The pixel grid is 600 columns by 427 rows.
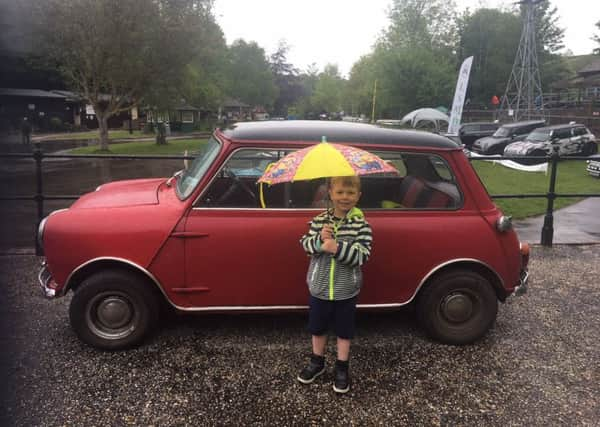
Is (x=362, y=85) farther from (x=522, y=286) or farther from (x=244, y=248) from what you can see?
(x=244, y=248)

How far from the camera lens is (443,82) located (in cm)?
4344

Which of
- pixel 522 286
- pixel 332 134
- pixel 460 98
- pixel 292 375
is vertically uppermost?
pixel 460 98

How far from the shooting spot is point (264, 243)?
11.8 feet

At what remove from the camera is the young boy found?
300cm

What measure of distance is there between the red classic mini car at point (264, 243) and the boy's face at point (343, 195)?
67cm

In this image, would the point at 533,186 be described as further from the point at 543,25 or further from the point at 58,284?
the point at 543,25

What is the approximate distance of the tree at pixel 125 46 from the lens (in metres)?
22.3

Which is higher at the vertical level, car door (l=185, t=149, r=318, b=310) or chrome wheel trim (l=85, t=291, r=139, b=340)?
car door (l=185, t=149, r=318, b=310)

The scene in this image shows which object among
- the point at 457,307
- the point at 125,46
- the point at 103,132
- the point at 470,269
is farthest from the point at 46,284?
the point at 103,132

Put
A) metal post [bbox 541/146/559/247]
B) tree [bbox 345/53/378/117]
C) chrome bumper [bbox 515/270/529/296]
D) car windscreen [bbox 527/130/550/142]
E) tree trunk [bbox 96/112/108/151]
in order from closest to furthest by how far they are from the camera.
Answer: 1. chrome bumper [bbox 515/270/529/296]
2. metal post [bbox 541/146/559/247]
3. car windscreen [bbox 527/130/550/142]
4. tree trunk [bbox 96/112/108/151]
5. tree [bbox 345/53/378/117]

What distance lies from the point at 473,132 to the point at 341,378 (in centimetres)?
2833

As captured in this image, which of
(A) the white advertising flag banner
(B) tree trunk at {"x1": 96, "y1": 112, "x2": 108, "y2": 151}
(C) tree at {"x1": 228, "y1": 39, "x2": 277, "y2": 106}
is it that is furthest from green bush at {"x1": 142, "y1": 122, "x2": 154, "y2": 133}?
(A) the white advertising flag banner

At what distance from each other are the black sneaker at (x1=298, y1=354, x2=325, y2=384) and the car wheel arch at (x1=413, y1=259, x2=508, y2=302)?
101 centimetres

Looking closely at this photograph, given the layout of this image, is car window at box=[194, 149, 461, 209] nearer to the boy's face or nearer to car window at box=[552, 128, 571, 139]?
the boy's face
